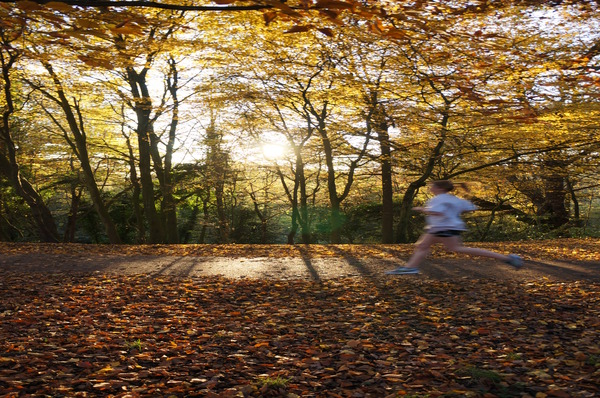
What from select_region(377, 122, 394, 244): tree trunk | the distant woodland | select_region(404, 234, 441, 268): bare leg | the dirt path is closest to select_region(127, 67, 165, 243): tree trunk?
the distant woodland

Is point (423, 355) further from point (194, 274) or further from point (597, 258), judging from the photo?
point (597, 258)

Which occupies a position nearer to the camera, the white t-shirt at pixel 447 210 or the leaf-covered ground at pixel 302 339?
the leaf-covered ground at pixel 302 339

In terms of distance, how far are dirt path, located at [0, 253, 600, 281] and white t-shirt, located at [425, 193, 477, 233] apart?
138cm

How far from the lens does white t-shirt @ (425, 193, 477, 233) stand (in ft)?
23.3

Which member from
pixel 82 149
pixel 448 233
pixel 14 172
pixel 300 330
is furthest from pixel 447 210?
pixel 14 172

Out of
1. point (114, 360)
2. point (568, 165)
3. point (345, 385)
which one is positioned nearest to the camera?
point (345, 385)

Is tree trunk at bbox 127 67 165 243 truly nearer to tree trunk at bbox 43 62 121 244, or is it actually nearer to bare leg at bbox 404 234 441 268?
tree trunk at bbox 43 62 121 244

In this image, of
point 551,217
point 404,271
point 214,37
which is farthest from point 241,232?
point 404,271

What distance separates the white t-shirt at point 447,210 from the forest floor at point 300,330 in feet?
3.01

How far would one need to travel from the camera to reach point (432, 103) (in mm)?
14930

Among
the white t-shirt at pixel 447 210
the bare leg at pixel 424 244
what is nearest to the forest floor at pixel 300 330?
the bare leg at pixel 424 244

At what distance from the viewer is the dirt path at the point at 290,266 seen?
8.63 metres

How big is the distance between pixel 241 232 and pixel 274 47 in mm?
12042

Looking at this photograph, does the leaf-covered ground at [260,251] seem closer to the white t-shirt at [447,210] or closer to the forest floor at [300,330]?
the forest floor at [300,330]
